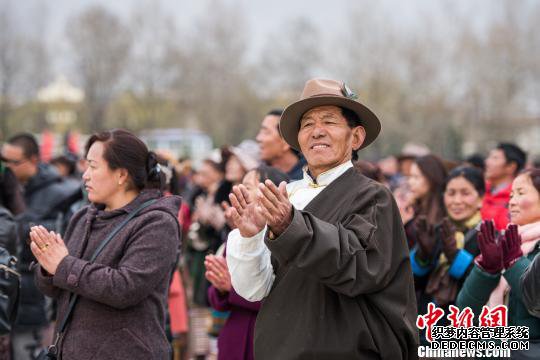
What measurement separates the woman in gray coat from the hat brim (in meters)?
0.86

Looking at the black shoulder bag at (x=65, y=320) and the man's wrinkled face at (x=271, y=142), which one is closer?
the black shoulder bag at (x=65, y=320)

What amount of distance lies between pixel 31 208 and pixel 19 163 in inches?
22.9

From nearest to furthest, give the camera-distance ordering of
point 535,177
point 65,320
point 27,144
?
1. point 65,320
2. point 535,177
3. point 27,144

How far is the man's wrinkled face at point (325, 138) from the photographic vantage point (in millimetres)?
2980

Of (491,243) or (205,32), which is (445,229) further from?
(205,32)

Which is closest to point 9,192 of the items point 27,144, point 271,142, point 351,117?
point 27,144

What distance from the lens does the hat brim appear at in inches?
117

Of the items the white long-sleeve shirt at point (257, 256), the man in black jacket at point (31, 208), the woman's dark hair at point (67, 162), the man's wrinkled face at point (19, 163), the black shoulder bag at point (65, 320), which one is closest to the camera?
the white long-sleeve shirt at point (257, 256)

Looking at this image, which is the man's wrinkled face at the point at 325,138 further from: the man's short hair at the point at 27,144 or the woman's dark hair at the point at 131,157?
the man's short hair at the point at 27,144

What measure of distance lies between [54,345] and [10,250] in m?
1.02

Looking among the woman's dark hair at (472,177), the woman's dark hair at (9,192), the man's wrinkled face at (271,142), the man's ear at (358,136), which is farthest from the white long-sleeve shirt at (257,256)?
the woman's dark hair at (9,192)

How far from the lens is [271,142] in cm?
529

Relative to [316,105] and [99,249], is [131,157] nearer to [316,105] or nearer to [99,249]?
[99,249]

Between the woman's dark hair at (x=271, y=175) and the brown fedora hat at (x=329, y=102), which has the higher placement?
the brown fedora hat at (x=329, y=102)
